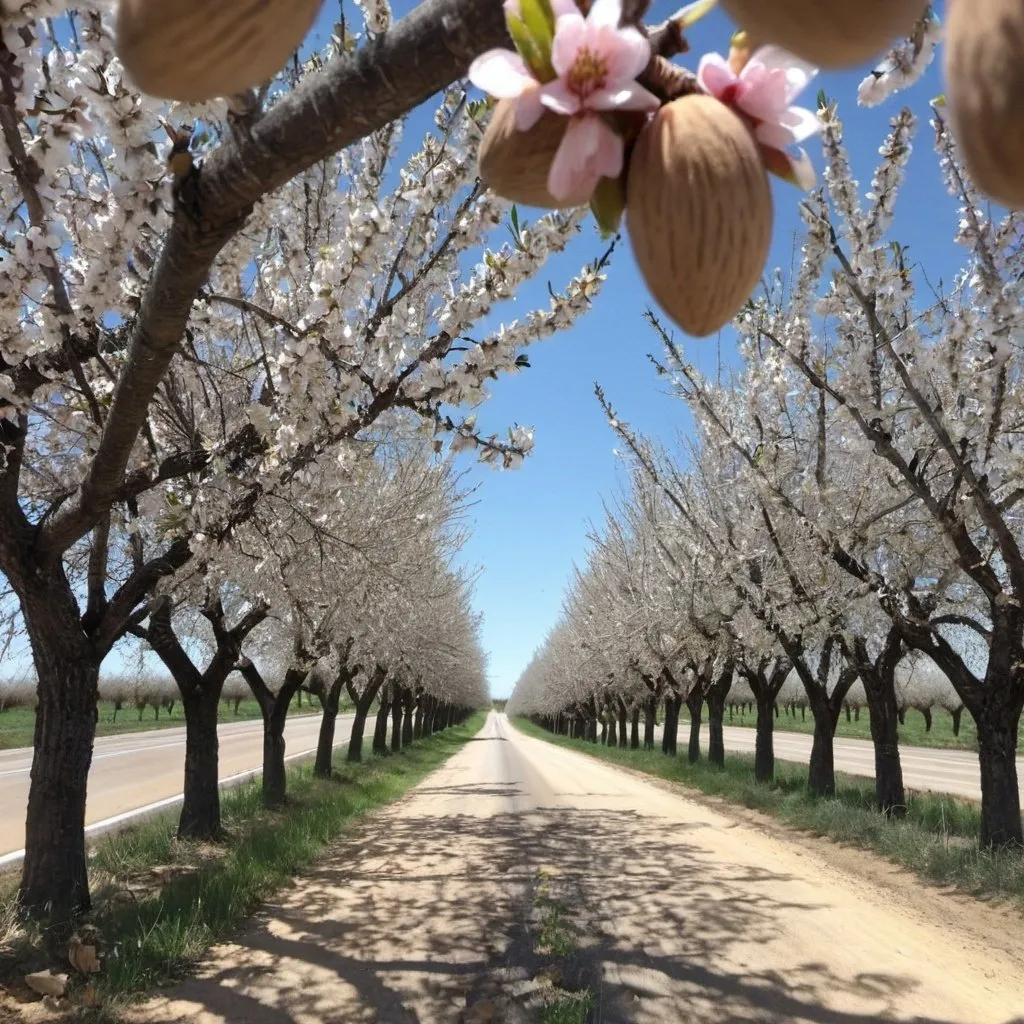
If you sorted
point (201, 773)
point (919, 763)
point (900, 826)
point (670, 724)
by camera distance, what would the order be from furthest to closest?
point (919, 763), point (670, 724), point (900, 826), point (201, 773)

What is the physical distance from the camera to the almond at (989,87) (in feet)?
1.54

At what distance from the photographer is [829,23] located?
1.72 ft

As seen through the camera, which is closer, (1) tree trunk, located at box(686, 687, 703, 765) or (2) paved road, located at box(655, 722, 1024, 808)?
(2) paved road, located at box(655, 722, 1024, 808)

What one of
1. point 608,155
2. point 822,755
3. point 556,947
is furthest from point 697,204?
point 822,755

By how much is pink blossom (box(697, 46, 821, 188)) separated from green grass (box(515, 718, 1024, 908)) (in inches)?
391

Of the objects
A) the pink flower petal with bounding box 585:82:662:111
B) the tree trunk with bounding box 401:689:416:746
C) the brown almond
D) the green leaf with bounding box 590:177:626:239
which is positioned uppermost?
the pink flower petal with bounding box 585:82:662:111

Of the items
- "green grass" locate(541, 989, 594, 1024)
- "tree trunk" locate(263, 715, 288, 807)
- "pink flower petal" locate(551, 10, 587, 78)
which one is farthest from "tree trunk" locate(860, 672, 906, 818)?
"pink flower petal" locate(551, 10, 587, 78)

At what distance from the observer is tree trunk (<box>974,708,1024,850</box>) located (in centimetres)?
1003

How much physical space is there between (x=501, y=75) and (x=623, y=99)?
0.13m

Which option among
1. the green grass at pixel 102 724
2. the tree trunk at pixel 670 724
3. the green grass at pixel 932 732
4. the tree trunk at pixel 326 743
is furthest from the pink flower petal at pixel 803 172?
the green grass at pixel 932 732

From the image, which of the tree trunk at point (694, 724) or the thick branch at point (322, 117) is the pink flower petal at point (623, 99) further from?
the tree trunk at point (694, 724)

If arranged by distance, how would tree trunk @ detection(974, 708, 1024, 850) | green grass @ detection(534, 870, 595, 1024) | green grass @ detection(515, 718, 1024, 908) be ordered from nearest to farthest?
green grass @ detection(534, 870, 595, 1024) → green grass @ detection(515, 718, 1024, 908) → tree trunk @ detection(974, 708, 1024, 850)

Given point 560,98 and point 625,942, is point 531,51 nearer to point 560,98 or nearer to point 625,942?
point 560,98

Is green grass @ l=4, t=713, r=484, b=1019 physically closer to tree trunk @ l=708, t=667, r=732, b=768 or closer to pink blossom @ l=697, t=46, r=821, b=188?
pink blossom @ l=697, t=46, r=821, b=188
